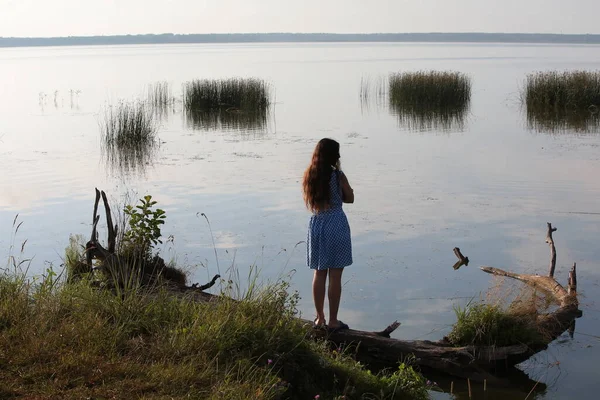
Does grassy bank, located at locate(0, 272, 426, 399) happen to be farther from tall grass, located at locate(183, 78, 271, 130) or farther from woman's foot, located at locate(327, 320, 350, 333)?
tall grass, located at locate(183, 78, 271, 130)

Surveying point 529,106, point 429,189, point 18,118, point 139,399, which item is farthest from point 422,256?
point 18,118

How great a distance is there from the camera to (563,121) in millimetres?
22828

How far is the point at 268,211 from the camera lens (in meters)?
11.7

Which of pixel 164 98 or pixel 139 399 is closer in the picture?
pixel 139 399

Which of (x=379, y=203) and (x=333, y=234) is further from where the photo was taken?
(x=379, y=203)

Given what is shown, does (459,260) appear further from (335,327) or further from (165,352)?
(165,352)

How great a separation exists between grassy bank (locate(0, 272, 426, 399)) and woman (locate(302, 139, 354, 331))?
22.1 inches

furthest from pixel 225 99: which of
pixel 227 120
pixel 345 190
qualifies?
pixel 345 190

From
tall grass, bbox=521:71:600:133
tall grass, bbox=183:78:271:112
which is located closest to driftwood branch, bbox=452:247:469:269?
tall grass, bbox=521:71:600:133

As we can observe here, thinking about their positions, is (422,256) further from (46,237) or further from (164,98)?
(164,98)

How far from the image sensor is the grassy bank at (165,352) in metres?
4.46

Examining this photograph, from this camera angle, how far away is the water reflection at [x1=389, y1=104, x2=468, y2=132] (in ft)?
Result: 72.8

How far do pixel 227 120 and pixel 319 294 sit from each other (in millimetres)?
18680

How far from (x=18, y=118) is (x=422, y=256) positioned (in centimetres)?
2111
